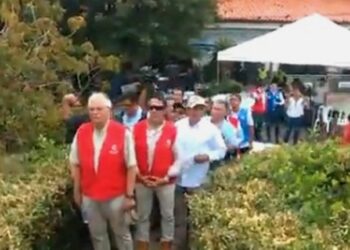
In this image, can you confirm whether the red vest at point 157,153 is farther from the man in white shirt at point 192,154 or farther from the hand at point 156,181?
the man in white shirt at point 192,154

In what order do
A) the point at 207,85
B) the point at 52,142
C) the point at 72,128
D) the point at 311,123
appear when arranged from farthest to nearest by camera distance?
the point at 207,85, the point at 311,123, the point at 72,128, the point at 52,142

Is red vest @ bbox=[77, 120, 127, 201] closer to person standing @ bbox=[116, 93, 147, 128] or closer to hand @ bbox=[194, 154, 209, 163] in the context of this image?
hand @ bbox=[194, 154, 209, 163]

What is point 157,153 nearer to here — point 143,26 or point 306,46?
point 306,46

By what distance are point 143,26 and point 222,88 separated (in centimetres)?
279

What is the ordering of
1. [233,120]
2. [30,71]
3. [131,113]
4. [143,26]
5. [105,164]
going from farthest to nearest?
[143,26]
[233,120]
[131,113]
[30,71]
[105,164]

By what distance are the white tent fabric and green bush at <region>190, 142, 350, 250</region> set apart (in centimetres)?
966

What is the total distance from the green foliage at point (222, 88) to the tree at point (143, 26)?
130cm

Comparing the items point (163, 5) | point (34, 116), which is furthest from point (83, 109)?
point (163, 5)

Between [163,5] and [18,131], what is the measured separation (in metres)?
16.0

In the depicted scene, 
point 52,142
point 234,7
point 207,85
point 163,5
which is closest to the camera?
point 52,142

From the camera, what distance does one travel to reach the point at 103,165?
779 centimetres

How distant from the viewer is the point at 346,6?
36.2m

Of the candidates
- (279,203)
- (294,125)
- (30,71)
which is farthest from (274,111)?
(279,203)

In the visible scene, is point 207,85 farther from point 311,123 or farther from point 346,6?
point 346,6
